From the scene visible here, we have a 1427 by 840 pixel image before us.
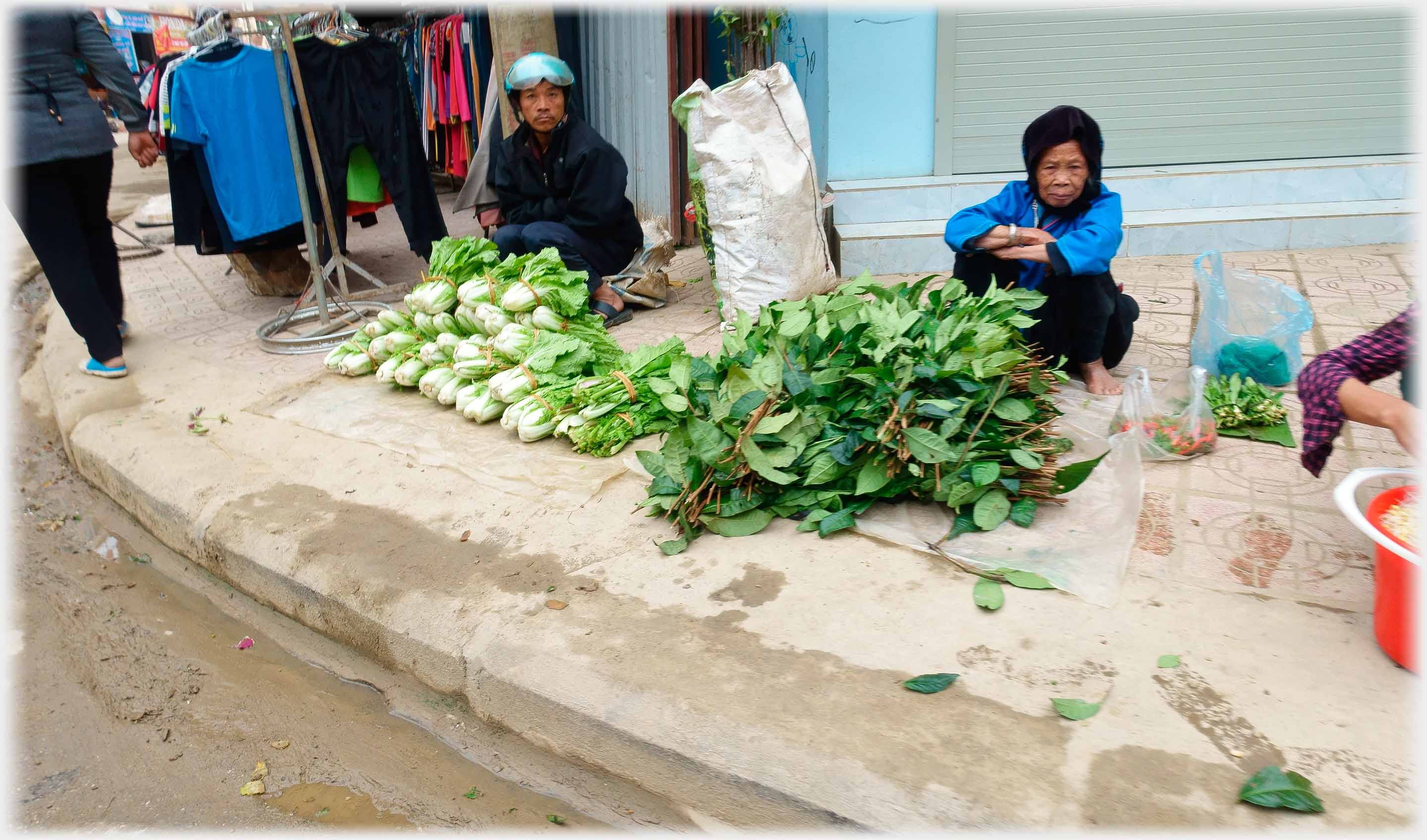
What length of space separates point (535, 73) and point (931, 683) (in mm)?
3386

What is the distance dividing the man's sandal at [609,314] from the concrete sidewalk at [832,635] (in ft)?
3.88

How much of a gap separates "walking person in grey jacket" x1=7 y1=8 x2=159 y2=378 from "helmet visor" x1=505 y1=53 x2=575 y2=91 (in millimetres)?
1722

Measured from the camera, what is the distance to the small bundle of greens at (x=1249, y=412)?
3055 millimetres

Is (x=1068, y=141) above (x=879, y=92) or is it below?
below

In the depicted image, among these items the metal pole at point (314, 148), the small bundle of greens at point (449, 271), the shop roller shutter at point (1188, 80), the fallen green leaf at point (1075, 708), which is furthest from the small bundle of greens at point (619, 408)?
the shop roller shutter at point (1188, 80)

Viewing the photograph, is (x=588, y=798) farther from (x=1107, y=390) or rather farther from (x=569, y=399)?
(x=1107, y=390)

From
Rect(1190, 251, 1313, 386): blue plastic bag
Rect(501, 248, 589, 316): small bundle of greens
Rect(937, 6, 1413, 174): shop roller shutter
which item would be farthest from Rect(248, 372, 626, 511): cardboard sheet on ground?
Rect(937, 6, 1413, 174): shop roller shutter

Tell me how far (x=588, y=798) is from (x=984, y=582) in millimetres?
1087

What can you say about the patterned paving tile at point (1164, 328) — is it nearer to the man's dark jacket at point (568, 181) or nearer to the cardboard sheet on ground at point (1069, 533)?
the cardboard sheet on ground at point (1069, 533)

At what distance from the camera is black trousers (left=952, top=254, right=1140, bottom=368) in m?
3.33

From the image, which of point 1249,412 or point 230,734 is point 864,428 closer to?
point 1249,412

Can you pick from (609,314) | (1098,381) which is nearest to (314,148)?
(609,314)

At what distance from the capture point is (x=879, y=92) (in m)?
5.36

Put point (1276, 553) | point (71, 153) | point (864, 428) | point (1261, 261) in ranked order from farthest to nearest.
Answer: point (1261, 261) < point (71, 153) < point (864, 428) < point (1276, 553)
